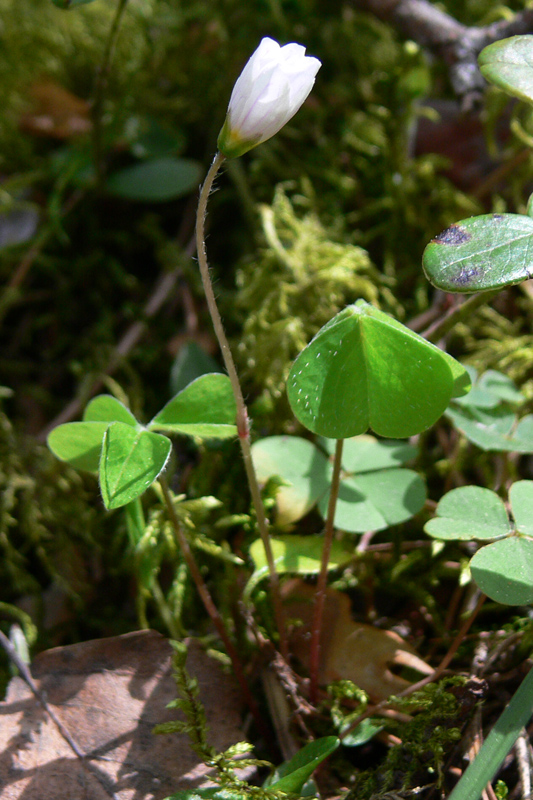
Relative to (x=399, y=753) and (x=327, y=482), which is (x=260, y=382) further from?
(x=399, y=753)

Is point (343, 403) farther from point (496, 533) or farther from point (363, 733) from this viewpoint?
point (363, 733)

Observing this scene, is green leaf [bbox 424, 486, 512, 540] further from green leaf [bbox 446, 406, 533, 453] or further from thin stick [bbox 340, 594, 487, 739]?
green leaf [bbox 446, 406, 533, 453]

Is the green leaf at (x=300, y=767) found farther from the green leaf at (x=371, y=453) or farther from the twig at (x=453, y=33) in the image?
A: the twig at (x=453, y=33)

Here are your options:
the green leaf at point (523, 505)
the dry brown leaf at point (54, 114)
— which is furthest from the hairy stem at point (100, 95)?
the green leaf at point (523, 505)

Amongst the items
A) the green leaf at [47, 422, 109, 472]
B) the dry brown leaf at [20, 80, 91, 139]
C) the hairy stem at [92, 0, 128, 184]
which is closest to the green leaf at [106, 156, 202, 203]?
the hairy stem at [92, 0, 128, 184]

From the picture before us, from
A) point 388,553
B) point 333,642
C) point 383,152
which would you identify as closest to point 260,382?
point 388,553

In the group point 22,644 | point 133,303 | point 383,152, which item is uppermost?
point 383,152
